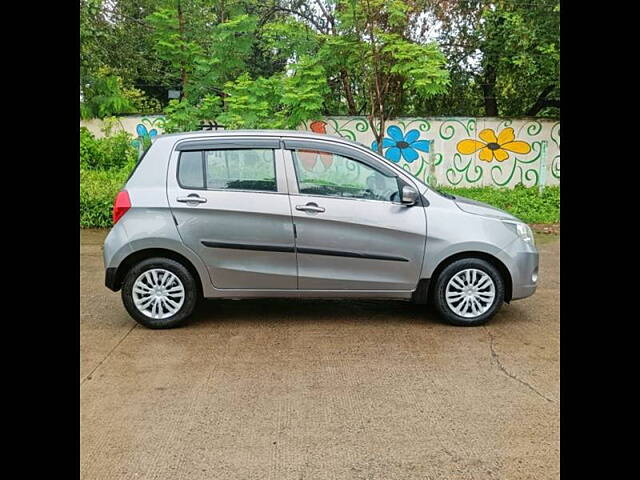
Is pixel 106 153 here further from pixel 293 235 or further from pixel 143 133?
pixel 293 235

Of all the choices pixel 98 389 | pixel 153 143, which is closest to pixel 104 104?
pixel 153 143

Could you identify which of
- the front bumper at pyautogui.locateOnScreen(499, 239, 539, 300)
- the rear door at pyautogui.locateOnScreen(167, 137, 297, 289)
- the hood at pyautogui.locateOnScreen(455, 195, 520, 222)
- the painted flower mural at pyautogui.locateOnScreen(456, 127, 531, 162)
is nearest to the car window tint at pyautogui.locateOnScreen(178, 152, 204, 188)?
the rear door at pyautogui.locateOnScreen(167, 137, 297, 289)

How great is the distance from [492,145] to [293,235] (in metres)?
11.2

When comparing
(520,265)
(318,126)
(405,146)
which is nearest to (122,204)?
(520,265)

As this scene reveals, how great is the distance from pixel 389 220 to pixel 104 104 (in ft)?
36.9

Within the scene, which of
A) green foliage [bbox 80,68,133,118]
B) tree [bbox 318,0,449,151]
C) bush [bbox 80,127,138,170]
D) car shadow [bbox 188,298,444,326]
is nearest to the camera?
car shadow [bbox 188,298,444,326]

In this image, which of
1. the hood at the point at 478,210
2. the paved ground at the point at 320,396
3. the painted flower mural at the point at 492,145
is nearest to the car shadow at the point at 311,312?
the paved ground at the point at 320,396

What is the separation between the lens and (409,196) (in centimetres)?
521

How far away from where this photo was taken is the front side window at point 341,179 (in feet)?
17.5

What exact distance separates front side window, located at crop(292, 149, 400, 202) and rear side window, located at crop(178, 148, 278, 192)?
281mm

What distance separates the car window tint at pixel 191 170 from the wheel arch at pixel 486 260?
2280mm

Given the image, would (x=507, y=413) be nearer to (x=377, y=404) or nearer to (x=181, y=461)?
(x=377, y=404)

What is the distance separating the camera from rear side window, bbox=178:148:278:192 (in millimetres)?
5301

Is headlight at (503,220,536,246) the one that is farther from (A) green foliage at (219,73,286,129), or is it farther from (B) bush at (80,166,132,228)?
(A) green foliage at (219,73,286,129)
